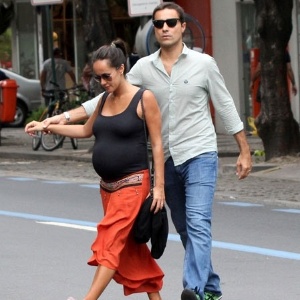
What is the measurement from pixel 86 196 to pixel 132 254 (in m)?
7.85

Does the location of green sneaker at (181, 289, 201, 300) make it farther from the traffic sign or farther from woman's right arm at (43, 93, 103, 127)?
the traffic sign

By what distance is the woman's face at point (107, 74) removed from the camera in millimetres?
7383

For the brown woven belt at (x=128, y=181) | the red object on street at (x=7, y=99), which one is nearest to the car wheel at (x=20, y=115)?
the red object on street at (x=7, y=99)

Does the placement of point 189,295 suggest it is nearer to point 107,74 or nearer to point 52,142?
point 107,74

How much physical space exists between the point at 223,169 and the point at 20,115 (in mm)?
14417

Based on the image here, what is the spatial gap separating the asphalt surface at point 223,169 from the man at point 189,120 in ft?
20.9

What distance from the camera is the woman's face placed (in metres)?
7.38

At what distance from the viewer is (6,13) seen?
108 ft

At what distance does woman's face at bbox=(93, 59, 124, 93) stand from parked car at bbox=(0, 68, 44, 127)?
24.2 meters

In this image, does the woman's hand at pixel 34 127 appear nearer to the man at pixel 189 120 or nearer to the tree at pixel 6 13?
the man at pixel 189 120

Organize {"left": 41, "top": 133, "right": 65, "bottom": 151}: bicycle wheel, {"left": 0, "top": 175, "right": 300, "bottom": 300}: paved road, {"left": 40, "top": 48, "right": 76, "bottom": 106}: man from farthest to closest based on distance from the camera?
1. {"left": 40, "top": 48, "right": 76, "bottom": 106}: man
2. {"left": 41, "top": 133, "right": 65, "bottom": 151}: bicycle wheel
3. {"left": 0, "top": 175, "right": 300, "bottom": 300}: paved road

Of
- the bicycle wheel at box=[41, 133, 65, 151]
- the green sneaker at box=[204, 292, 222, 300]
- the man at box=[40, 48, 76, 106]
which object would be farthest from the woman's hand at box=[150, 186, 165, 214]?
the man at box=[40, 48, 76, 106]

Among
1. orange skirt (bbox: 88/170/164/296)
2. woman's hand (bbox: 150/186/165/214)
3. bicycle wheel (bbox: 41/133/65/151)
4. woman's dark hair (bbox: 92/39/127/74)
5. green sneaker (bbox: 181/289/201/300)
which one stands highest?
woman's dark hair (bbox: 92/39/127/74)

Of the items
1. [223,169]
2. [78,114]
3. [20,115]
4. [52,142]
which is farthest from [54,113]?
[78,114]
